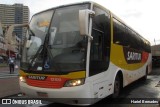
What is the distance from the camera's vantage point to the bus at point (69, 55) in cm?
735

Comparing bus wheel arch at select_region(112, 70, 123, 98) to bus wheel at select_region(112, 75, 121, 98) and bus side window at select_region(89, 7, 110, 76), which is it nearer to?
bus wheel at select_region(112, 75, 121, 98)

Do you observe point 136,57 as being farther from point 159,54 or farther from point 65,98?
point 159,54

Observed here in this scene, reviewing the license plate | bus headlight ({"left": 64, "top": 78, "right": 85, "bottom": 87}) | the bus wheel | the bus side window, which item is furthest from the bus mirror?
the bus wheel

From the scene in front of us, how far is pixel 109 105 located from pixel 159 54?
2915cm

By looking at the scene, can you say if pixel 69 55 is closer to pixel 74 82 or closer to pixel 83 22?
pixel 74 82

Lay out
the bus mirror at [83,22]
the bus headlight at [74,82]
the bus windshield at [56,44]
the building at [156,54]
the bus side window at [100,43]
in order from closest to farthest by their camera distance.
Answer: the bus mirror at [83,22]
the bus headlight at [74,82]
the bus windshield at [56,44]
the bus side window at [100,43]
the building at [156,54]

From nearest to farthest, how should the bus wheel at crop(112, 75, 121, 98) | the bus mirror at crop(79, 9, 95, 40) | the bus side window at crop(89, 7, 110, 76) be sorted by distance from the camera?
the bus mirror at crop(79, 9, 95, 40)
the bus side window at crop(89, 7, 110, 76)
the bus wheel at crop(112, 75, 121, 98)

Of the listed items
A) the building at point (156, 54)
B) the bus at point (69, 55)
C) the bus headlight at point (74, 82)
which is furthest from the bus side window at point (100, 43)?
the building at point (156, 54)

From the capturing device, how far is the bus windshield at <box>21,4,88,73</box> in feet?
24.5

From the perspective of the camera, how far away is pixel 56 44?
7.72 m

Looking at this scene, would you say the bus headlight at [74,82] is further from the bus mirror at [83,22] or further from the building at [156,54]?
the building at [156,54]

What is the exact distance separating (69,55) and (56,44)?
20.6 inches

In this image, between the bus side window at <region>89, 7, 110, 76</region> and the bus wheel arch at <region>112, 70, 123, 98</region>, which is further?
the bus wheel arch at <region>112, 70, 123, 98</region>

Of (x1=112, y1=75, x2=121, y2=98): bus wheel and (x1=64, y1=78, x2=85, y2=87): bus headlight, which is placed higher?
(x1=64, y1=78, x2=85, y2=87): bus headlight
